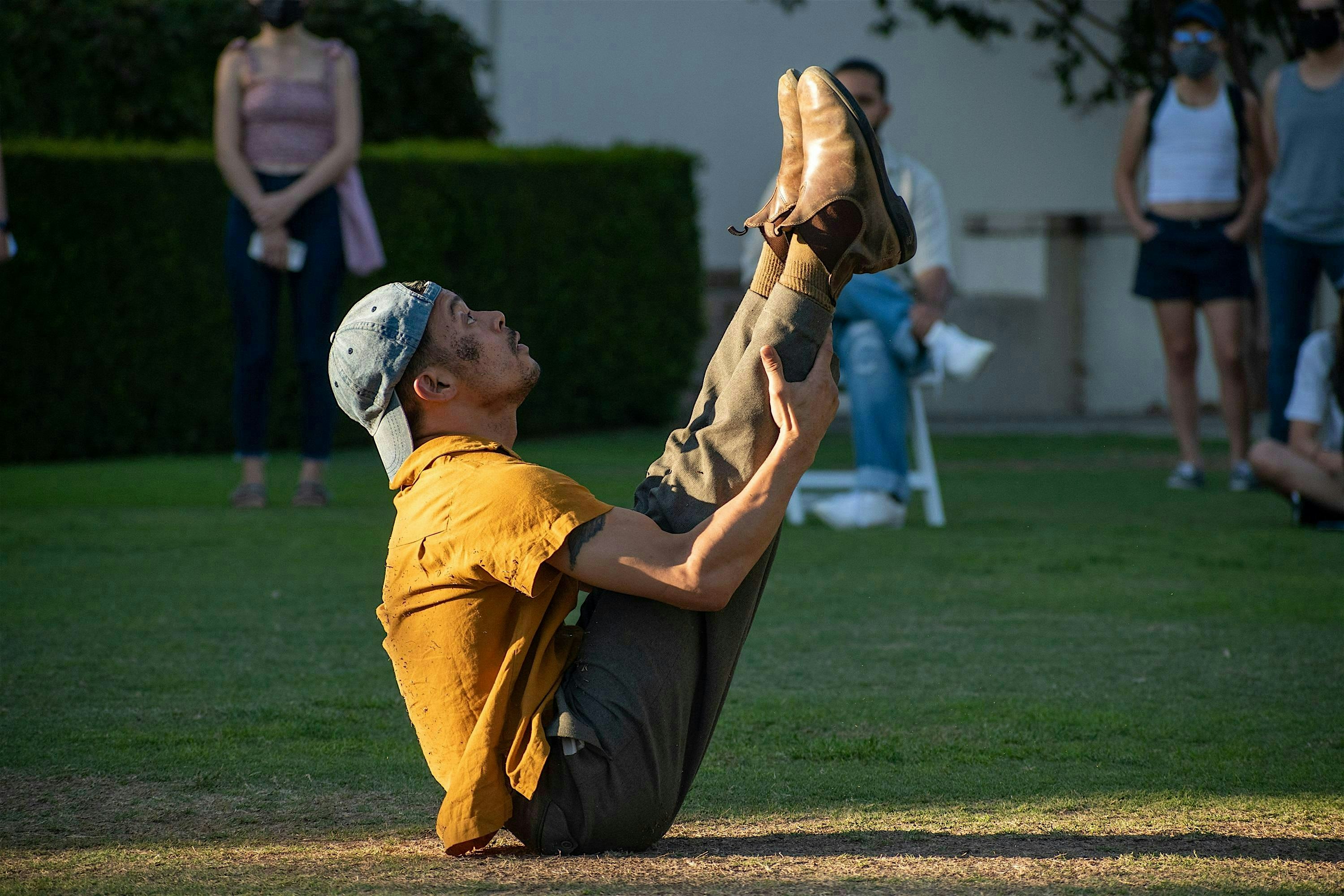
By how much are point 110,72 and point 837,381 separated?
398 inches

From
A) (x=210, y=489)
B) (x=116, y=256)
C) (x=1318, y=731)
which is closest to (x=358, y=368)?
(x=1318, y=731)

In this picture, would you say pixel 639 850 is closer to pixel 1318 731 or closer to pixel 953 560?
pixel 1318 731

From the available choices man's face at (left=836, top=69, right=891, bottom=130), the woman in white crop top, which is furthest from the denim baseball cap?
the woman in white crop top

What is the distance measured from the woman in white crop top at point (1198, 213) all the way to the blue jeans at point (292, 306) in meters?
3.94

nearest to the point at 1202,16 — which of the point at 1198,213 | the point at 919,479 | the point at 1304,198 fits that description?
the point at 1198,213

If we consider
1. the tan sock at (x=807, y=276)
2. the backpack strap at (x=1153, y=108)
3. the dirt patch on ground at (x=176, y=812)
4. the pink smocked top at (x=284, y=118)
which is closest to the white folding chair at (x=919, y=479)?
the backpack strap at (x=1153, y=108)

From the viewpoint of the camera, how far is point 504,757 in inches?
98.3

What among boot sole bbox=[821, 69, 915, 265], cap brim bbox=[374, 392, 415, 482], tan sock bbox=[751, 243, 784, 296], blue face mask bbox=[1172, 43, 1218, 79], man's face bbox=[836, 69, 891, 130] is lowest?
cap brim bbox=[374, 392, 415, 482]

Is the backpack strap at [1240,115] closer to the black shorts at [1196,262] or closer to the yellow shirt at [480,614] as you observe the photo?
the black shorts at [1196,262]

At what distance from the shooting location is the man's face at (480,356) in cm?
258

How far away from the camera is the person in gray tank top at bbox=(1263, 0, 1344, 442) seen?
287 inches

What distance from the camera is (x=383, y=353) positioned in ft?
8.38

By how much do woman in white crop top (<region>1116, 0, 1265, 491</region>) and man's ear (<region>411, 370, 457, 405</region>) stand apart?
20.0 ft

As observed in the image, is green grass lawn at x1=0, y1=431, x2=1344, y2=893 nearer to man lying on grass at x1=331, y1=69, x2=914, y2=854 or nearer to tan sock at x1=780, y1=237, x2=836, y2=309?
man lying on grass at x1=331, y1=69, x2=914, y2=854
